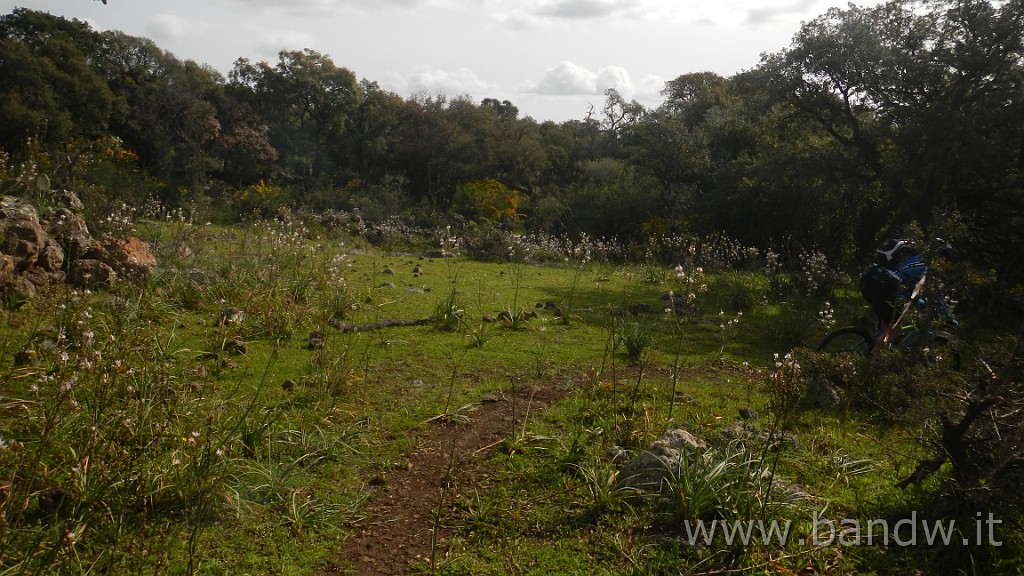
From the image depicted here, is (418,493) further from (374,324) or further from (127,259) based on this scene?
(127,259)

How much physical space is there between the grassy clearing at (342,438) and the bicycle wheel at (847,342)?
71 centimetres

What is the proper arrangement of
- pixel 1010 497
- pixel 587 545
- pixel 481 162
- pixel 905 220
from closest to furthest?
pixel 1010 497 → pixel 587 545 → pixel 905 220 → pixel 481 162

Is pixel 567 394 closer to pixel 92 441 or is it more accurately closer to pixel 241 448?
pixel 241 448

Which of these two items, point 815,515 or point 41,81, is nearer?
point 815,515

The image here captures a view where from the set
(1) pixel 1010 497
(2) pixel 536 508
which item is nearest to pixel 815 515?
(1) pixel 1010 497

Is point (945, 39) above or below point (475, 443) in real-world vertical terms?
above

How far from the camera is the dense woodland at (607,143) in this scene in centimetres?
1145

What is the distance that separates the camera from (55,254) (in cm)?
732

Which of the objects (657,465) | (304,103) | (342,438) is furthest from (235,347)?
(304,103)

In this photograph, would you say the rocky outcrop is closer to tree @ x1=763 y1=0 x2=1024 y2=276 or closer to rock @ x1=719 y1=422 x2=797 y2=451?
rock @ x1=719 y1=422 x2=797 y2=451

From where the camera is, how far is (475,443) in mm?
4984

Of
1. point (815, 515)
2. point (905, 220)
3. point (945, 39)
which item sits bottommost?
point (815, 515)

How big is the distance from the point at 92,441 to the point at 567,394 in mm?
3849

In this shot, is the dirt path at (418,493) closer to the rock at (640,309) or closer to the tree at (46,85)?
the rock at (640,309)
